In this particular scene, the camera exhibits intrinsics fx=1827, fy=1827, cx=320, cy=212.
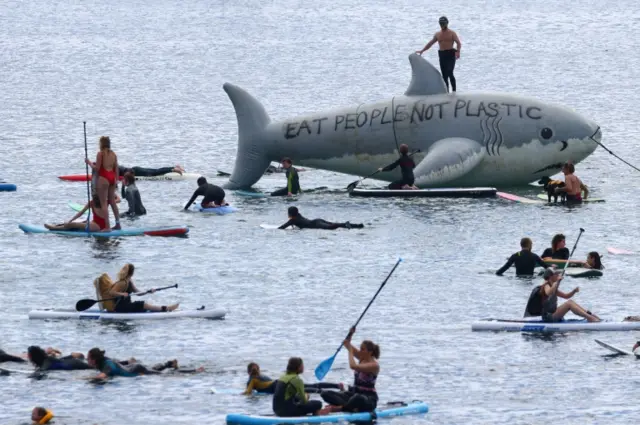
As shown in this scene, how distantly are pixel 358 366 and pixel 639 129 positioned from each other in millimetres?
64131

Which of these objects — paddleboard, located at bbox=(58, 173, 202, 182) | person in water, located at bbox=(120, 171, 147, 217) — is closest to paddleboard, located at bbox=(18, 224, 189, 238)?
person in water, located at bbox=(120, 171, 147, 217)

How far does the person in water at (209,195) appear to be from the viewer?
6688 centimetres

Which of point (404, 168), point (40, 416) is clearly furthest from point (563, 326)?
point (404, 168)

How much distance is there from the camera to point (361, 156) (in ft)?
234

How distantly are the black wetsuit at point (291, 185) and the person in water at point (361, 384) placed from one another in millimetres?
29574

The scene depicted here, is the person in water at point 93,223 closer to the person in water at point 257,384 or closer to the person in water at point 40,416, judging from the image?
the person in water at point 257,384

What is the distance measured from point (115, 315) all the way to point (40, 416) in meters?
9.34

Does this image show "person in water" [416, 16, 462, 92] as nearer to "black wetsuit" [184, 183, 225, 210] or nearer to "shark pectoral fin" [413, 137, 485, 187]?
"shark pectoral fin" [413, 137, 485, 187]

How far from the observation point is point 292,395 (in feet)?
132

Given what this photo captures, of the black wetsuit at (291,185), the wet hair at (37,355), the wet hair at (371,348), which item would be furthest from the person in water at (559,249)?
the wet hair at (37,355)

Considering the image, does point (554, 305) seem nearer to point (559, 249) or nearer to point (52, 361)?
point (559, 249)

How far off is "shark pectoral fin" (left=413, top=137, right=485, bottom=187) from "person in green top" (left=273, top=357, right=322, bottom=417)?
2972 cm

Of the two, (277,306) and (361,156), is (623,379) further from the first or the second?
(361,156)

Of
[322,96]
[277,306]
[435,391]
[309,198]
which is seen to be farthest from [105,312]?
[322,96]
